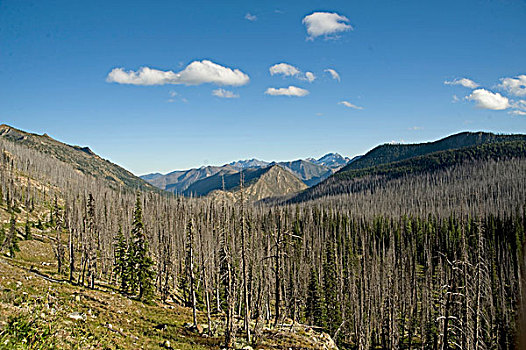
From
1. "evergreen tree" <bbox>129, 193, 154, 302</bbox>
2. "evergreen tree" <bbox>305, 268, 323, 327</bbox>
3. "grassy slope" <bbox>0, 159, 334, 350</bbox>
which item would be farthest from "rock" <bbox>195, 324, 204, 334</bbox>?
"evergreen tree" <bbox>305, 268, 323, 327</bbox>

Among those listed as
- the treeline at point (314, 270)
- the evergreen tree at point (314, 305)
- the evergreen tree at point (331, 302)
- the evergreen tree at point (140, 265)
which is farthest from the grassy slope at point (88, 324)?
the evergreen tree at point (331, 302)

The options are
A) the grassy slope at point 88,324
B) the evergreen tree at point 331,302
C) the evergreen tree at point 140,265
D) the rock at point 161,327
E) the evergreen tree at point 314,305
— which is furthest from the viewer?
the evergreen tree at point 331,302

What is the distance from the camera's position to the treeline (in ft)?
104

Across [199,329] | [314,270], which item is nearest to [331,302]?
[314,270]

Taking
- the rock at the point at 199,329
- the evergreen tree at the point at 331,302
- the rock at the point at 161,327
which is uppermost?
the rock at the point at 161,327

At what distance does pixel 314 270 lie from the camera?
58250 mm

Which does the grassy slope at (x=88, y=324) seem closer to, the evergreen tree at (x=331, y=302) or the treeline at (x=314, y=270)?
the treeline at (x=314, y=270)

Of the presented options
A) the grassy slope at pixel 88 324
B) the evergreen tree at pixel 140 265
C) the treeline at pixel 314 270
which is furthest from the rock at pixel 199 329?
the evergreen tree at pixel 140 265

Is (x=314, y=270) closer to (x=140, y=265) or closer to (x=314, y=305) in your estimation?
(x=314, y=305)

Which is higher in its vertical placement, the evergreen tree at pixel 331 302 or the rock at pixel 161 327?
the rock at pixel 161 327

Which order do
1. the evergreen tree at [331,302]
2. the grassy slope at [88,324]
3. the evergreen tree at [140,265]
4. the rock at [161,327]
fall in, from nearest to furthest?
the grassy slope at [88,324] < the rock at [161,327] < the evergreen tree at [140,265] < the evergreen tree at [331,302]

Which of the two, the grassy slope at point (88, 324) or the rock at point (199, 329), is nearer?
the grassy slope at point (88, 324)

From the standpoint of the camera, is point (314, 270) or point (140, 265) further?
point (314, 270)

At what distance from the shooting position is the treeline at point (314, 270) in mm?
31688
